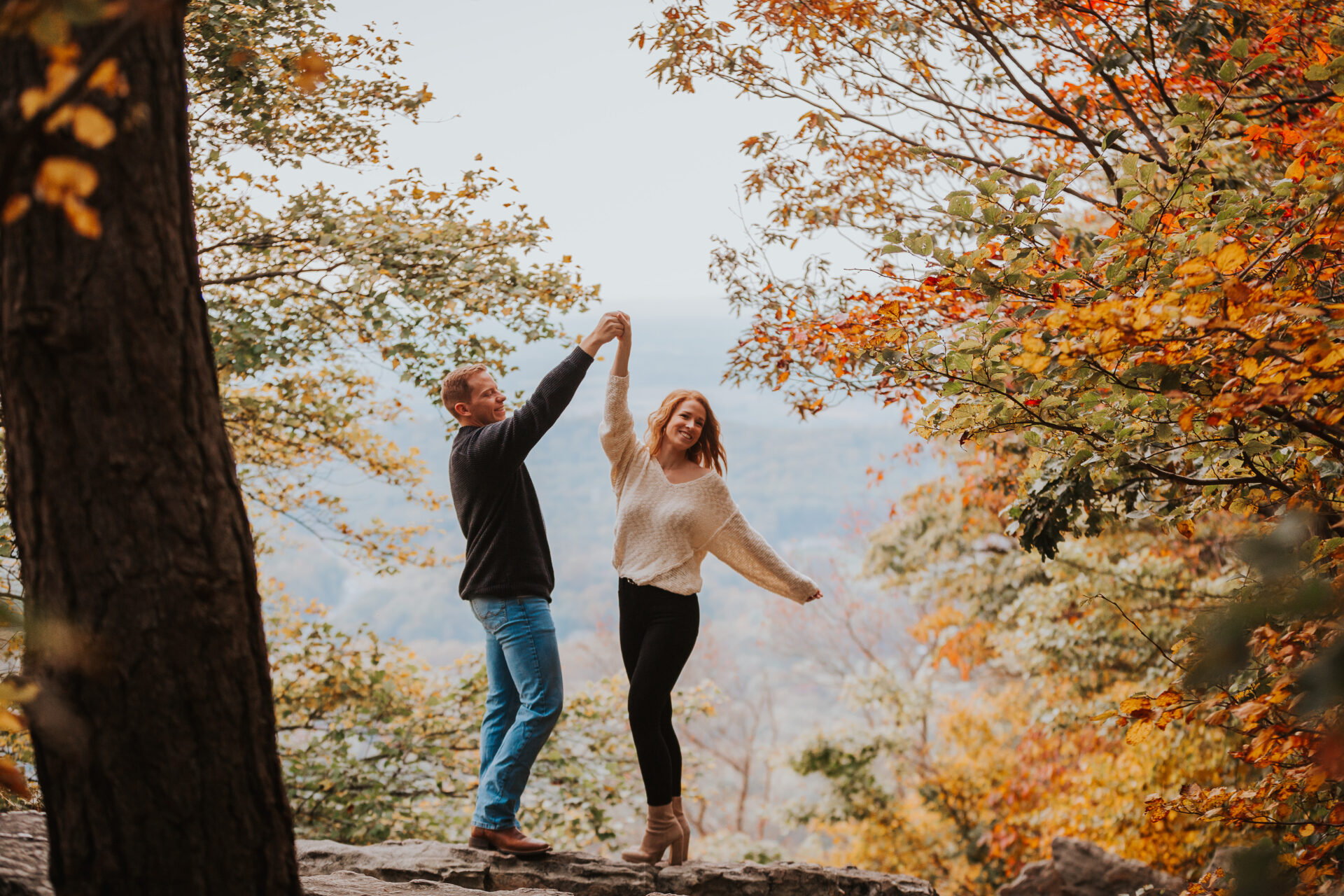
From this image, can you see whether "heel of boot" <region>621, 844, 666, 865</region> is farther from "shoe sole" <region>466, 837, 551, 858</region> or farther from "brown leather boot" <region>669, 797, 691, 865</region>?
"shoe sole" <region>466, 837, 551, 858</region>

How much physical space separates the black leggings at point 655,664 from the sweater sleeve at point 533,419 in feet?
2.23

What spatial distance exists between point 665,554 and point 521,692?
0.74 meters

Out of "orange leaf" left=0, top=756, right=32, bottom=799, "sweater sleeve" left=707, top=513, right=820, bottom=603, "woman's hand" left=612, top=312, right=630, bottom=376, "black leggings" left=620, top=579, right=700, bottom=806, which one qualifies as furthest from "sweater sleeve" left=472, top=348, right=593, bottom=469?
"orange leaf" left=0, top=756, right=32, bottom=799

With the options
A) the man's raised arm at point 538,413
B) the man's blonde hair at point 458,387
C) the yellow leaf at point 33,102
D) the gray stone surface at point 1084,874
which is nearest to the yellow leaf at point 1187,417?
the man's raised arm at point 538,413

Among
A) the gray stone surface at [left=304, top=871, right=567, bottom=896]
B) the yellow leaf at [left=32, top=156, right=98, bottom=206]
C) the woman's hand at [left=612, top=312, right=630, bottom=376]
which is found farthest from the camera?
the woman's hand at [left=612, top=312, right=630, bottom=376]

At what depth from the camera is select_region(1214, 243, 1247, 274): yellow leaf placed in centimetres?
199

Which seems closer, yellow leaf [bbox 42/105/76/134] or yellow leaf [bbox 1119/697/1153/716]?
yellow leaf [bbox 42/105/76/134]

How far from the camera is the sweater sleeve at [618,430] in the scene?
338 centimetres

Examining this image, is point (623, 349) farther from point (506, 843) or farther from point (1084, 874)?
point (1084, 874)

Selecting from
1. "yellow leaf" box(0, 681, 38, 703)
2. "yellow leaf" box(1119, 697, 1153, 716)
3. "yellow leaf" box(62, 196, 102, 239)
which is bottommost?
"yellow leaf" box(0, 681, 38, 703)

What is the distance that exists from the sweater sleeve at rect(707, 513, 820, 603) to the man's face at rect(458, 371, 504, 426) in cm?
100

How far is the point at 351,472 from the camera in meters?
7.15

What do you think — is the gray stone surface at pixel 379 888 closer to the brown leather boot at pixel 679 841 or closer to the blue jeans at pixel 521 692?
the blue jeans at pixel 521 692

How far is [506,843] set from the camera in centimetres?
327
